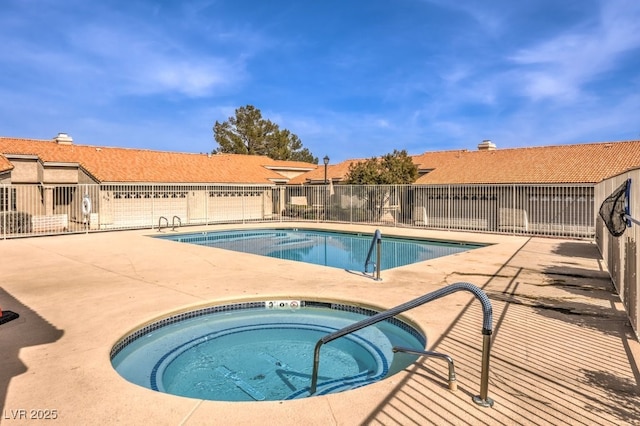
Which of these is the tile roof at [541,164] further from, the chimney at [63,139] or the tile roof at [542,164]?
the chimney at [63,139]

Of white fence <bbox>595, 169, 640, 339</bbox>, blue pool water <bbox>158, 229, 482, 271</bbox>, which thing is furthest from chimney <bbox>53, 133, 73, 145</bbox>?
white fence <bbox>595, 169, 640, 339</bbox>

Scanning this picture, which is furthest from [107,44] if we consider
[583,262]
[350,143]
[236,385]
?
[350,143]

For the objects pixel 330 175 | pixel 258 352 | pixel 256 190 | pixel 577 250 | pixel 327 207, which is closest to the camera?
pixel 258 352

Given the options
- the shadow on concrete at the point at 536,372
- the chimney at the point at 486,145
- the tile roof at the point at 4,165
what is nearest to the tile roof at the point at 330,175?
the chimney at the point at 486,145

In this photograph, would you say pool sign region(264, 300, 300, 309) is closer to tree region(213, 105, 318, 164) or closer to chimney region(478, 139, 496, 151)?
chimney region(478, 139, 496, 151)

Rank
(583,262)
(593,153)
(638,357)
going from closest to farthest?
(638,357) < (583,262) < (593,153)

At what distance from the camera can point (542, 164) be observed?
2178cm

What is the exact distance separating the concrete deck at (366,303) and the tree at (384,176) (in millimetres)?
14164

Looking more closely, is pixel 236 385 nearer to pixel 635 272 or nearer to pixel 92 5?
pixel 635 272

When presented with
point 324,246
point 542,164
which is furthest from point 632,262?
point 542,164

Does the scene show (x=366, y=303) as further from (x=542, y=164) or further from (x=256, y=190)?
(x=256, y=190)

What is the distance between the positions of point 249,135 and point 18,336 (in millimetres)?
47711

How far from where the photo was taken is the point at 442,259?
11031mm

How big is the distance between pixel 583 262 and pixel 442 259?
355cm
